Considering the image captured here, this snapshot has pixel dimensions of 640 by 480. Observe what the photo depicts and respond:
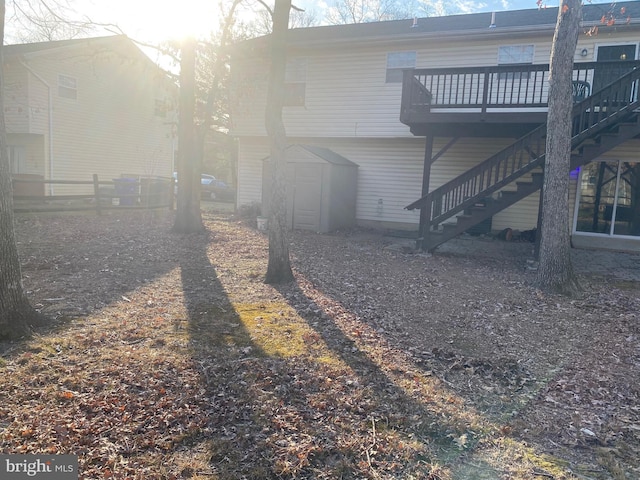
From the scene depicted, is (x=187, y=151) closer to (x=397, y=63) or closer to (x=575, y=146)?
(x=397, y=63)

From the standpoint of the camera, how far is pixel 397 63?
1397 cm

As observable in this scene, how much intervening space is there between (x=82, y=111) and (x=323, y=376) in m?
20.3

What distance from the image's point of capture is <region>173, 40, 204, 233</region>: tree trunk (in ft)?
38.9

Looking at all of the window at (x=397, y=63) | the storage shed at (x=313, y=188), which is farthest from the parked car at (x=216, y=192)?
the window at (x=397, y=63)

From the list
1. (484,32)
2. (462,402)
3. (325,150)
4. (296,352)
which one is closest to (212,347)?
(296,352)

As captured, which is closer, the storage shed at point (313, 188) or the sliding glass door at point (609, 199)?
the sliding glass door at point (609, 199)

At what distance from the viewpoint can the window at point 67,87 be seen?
19266 millimetres

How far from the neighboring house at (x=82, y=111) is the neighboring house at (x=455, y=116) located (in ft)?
15.0

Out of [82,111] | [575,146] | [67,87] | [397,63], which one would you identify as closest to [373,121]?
[397,63]

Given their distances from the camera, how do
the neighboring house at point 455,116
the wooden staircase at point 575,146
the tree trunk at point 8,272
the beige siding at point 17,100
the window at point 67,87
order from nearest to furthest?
the tree trunk at point 8,272 < the wooden staircase at point 575,146 < the neighboring house at point 455,116 < the beige siding at point 17,100 < the window at point 67,87

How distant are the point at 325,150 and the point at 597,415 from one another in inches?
467

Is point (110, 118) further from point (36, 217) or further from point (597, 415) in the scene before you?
point (597, 415)

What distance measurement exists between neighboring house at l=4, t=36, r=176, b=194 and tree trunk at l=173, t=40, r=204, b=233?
11.7 ft

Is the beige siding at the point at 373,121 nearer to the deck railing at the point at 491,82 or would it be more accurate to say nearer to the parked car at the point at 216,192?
the deck railing at the point at 491,82
